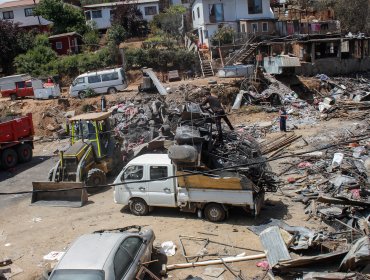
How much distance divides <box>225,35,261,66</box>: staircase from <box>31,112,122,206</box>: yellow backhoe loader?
752 inches

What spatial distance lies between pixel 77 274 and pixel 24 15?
47.3 metres

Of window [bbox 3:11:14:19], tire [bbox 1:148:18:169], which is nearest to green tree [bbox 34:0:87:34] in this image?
window [bbox 3:11:14:19]

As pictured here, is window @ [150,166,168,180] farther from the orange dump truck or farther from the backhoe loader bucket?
the orange dump truck

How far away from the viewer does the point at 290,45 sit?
37375mm

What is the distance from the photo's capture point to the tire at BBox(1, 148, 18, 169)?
19.9 m

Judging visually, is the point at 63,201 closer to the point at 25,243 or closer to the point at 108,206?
the point at 108,206

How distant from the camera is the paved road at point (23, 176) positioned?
54.5 ft

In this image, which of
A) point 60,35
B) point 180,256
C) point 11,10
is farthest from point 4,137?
point 11,10

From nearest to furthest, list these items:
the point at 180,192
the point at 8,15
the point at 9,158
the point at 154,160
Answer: the point at 180,192 → the point at 154,160 → the point at 9,158 → the point at 8,15

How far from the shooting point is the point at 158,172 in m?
13.0

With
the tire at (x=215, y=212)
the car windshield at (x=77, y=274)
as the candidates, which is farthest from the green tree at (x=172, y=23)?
the car windshield at (x=77, y=274)

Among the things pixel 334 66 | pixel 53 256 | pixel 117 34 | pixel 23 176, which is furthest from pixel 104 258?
pixel 117 34

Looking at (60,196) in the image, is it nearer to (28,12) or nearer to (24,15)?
(28,12)

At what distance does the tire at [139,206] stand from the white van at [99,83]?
18145mm
